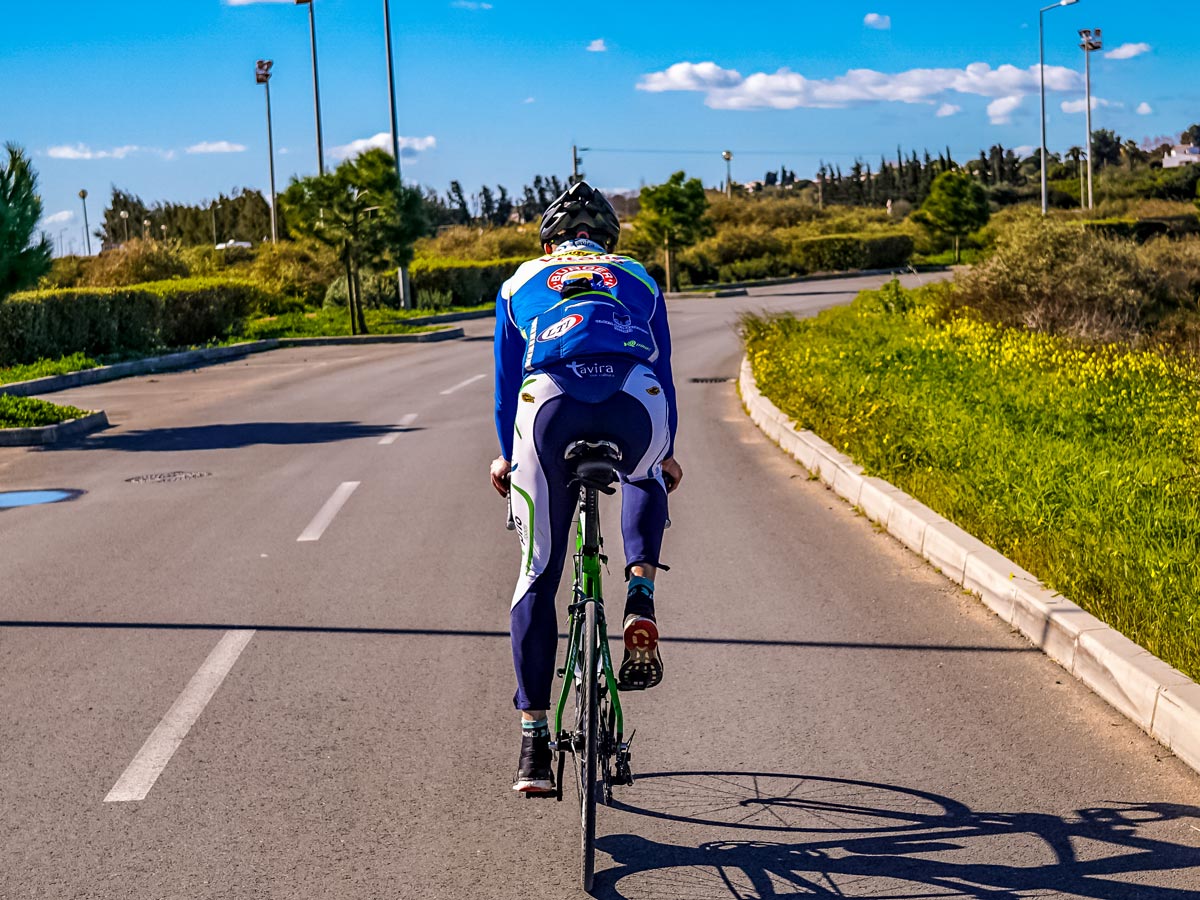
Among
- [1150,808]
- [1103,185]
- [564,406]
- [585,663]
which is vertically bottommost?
[1150,808]

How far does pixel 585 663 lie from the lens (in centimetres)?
389

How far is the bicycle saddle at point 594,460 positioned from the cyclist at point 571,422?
41mm

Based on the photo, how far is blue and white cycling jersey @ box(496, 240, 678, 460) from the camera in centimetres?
395

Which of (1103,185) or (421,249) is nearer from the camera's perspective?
(421,249)

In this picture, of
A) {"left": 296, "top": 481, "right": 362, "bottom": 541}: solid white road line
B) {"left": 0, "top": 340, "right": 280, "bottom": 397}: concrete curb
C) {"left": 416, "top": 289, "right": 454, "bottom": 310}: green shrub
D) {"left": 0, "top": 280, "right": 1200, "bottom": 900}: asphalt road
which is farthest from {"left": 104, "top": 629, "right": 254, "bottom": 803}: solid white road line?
{"left": 416, "top": 289, "right": 454, "bottom": 310}: green shrub

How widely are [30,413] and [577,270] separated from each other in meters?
13.9

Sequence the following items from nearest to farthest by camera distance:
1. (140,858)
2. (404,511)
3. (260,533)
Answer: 1. (140,858)
2. (260,533)
3. (404,511)

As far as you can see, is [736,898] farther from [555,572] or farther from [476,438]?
[476,438]

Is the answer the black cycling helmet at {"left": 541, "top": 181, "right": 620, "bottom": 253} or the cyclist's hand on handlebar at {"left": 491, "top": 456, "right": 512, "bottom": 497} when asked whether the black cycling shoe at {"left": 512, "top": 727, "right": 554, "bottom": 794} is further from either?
the black cycling helmet at {"left": 541, "top": 181, "right": 620, "bottom": 253}

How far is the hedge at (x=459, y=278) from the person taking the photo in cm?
4412

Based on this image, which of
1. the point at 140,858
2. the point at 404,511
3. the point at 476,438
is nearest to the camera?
the point at 140,858

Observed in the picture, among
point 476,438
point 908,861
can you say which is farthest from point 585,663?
point 476,438

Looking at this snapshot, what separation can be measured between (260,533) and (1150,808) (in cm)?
664

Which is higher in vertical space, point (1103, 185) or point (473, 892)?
point (1103, 185)
